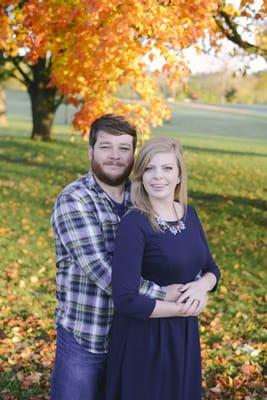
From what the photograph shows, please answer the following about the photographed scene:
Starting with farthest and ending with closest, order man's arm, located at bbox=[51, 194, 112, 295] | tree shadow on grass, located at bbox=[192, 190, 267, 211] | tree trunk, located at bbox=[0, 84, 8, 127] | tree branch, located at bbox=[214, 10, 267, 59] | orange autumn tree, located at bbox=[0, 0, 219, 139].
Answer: tree trunk, located at bbox=[0, 84, 8, 127] < tree shadow on grass, located at bbox=[192, 190, 267, 211] < tree branch, located at bbox=[214, 10, 267, 59] < orange autumn tree, located at bbox=[0, 0, 219, 139] < man's arm, located at bbox=[51, 194, 112, 295]

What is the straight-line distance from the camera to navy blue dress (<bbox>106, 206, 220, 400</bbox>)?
2.56 meters

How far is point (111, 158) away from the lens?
2.86 m

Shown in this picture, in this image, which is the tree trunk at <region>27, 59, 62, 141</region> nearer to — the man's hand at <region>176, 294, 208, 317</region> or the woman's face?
the woman's face

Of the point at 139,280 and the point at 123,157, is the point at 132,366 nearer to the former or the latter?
the point at 139,280

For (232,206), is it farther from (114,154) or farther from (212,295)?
(114,154)

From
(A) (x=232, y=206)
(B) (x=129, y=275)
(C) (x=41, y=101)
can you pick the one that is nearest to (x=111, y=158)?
(B) (x=129, y=275)

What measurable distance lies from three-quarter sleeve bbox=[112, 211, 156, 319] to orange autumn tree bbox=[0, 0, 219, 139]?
3572 millimetres

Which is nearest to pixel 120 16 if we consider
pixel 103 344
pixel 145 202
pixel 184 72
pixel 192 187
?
pixel 184 72

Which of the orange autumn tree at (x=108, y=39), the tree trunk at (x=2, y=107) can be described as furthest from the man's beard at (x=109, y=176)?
the tree trunk at (x=2, y=107)

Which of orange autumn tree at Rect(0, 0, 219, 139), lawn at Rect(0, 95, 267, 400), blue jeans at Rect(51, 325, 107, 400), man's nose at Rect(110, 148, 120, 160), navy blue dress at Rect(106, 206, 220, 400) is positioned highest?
orange autumn tree at Rect(0, 0, 219, 139)

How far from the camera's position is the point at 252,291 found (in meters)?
7.33

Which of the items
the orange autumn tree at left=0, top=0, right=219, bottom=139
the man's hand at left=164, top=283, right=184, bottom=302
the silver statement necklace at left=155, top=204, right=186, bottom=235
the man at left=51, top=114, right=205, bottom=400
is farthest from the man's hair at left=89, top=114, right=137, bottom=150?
the orange autumn tree at left=0, top=0, right=219, bottom=139

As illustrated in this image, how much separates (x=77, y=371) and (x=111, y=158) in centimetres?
116

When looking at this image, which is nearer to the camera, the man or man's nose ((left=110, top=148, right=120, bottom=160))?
the man
